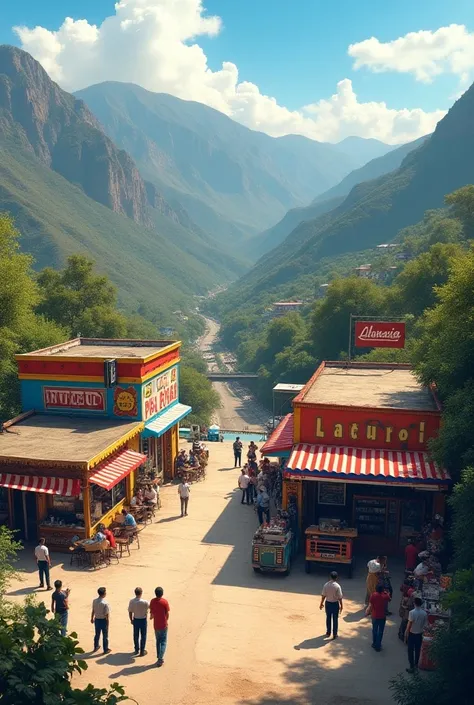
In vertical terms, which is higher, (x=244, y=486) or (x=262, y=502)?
(x=262, y=502)

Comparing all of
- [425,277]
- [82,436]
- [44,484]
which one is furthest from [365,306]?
[44,484]

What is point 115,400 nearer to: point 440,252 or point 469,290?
point 469,290

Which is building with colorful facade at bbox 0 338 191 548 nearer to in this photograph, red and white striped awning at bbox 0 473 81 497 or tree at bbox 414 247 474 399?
red and white striped awning at bbox 0 473 81 497

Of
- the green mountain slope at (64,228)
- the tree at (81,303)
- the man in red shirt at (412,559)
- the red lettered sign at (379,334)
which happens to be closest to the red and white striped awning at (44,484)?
the man in red shirt at (412,559)

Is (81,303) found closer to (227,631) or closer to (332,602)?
(227,631)

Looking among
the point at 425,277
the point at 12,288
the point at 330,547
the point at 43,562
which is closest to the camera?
the point at 43,562

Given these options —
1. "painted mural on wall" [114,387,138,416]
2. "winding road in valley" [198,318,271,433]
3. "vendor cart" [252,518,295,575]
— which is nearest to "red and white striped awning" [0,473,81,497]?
"painted mural on wall" [114,387,138,416]

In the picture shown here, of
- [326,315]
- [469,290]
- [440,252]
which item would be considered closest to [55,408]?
[469,290]
